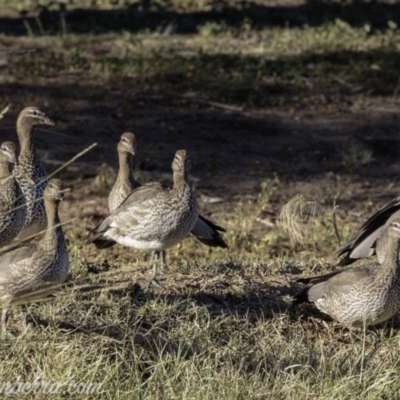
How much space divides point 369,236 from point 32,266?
280 cm

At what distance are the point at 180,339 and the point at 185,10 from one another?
1209 centimetres

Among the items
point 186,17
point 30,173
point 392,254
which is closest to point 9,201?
point 30,173

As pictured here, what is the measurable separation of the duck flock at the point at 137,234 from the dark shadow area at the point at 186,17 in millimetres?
8395

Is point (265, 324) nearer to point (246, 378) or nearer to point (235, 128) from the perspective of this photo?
point (246, 378)

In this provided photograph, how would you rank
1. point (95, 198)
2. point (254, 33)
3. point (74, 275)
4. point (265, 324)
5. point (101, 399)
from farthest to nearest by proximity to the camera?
point (254, 33) → point (95, 198) → point (74, 275) → point (265, 324) → point (101, 399)

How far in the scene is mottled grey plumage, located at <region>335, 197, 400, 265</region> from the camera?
816 cm

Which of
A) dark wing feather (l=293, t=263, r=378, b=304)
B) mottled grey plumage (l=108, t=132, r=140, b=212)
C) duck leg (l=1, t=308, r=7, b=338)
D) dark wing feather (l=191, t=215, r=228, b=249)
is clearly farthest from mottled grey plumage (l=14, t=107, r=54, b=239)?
dark wing feather (l=293, t=263, r=378, b=304)

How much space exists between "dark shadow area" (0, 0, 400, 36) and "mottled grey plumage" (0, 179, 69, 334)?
1019 centimetres

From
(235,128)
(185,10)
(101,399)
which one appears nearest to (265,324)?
(101,399)

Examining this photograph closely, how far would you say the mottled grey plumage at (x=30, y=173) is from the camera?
7.71 m

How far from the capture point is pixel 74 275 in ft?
25.0

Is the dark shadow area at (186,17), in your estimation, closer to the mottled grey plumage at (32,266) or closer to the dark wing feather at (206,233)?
the dark wing feather at (206,233)

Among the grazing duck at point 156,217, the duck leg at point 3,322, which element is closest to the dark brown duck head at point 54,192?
the duck leg at point 3,322

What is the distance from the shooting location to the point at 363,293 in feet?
23.0
